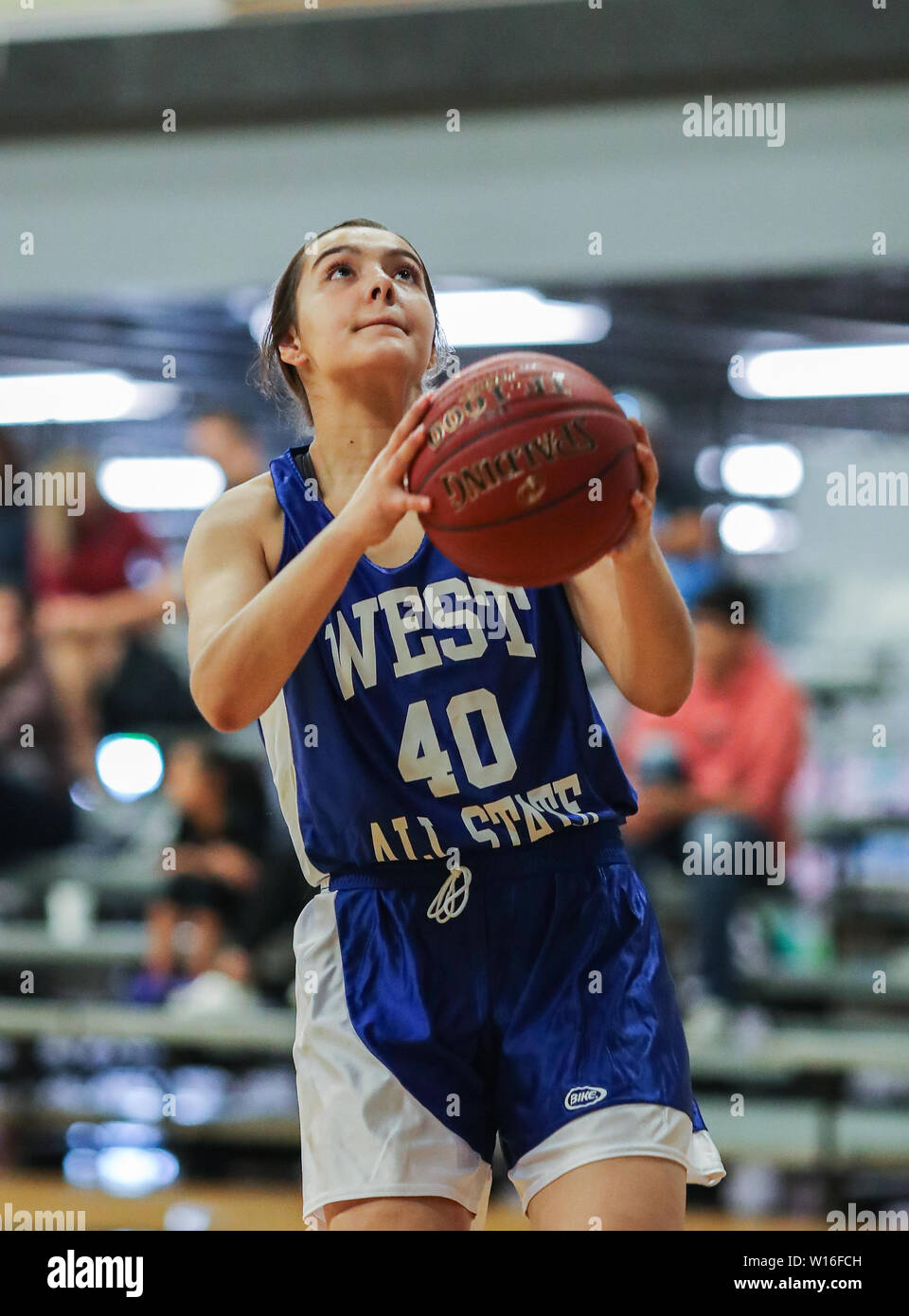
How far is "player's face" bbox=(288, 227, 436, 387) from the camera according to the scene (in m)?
2.15

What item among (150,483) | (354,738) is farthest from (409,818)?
(150,483)

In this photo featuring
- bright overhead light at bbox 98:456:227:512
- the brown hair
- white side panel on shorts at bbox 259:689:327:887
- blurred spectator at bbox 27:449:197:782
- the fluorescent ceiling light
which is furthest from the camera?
bright overhead light at bbox 98:456:227:512

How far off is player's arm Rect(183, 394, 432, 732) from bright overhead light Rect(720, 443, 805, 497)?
4.28 metres

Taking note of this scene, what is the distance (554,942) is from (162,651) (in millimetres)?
4070

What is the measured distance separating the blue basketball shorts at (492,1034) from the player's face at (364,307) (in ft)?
2.27

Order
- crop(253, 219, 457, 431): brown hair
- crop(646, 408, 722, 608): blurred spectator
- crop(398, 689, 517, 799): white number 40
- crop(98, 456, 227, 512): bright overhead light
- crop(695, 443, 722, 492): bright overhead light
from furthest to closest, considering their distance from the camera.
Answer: crop(98, 456, 227, 512): bright overhead light → crop(695, 443, 722, 492): bright overhead light → crop(646, 408, 722, 608): blurred spectator → crop(253, 219, 457, 431): brown hair → crop(398, 689, 517, 799): white number 40

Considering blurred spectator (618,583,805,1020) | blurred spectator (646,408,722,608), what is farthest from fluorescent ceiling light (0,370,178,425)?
blurred spectator (618,583,805,1020)

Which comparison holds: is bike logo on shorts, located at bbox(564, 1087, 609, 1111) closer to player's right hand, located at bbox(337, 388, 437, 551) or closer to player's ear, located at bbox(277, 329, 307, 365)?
player's right hand, located at bbox(337, 388, 437, 551)

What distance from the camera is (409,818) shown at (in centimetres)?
207

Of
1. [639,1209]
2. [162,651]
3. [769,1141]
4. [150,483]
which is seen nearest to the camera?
[639,1209]

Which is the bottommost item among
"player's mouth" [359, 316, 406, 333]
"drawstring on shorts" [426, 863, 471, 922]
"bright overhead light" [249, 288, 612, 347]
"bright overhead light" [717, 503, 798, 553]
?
"drawstring on shorts" [426, 863, 471, 922]

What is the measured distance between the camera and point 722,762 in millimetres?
5125

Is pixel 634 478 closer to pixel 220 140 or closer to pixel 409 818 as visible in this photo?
pixel 409 818

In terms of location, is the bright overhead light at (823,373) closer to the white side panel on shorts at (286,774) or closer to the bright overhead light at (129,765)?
the bright overhead light at (129,765)
